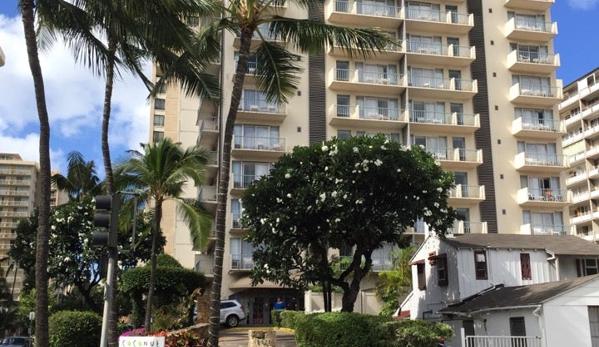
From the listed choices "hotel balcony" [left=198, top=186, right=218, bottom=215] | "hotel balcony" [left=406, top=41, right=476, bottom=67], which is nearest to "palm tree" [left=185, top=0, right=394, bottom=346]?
"hotel balcony" [left=198, top=186, right=218, bottom=215]

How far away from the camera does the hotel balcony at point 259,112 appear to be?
156 feet

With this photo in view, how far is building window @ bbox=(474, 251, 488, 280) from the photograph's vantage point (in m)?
28.7

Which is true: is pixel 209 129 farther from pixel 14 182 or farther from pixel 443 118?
pixel 14 182

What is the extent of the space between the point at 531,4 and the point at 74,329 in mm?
46240

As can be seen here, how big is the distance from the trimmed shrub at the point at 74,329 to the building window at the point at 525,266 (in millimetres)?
18369

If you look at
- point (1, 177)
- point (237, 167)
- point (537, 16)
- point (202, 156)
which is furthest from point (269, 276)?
point (1, 177)

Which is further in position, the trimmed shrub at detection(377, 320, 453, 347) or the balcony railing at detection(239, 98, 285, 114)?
the balcony railing at detection(239, 98, 285, 114)

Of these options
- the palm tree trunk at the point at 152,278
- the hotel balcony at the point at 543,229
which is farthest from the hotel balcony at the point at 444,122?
the palm tree trunk at the point at 152,278

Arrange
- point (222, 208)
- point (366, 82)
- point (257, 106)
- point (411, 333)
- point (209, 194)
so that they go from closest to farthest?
point (222, 208), point (411, 333), point (257, 106), point (209, 194), point (366, 82)

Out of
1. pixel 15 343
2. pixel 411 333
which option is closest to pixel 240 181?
pixel 15 343

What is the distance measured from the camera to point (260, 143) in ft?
156

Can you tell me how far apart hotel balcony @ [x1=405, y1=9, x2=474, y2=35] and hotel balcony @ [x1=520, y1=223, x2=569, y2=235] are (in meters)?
16.4

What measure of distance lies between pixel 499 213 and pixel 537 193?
3.75m

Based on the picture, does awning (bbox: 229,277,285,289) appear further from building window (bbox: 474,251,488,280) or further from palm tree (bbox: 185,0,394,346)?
palm tree (bbox: 185,0,394,346)
